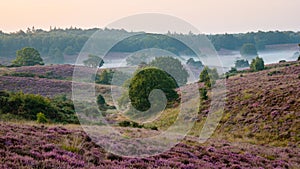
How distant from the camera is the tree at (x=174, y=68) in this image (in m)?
85.2

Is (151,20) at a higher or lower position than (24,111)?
higher

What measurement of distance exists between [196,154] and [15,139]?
8.73 m

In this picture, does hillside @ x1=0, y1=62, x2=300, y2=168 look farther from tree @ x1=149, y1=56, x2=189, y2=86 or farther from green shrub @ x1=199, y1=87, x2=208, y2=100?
tree @ x1=149, y1=56, x2=189, y2=86

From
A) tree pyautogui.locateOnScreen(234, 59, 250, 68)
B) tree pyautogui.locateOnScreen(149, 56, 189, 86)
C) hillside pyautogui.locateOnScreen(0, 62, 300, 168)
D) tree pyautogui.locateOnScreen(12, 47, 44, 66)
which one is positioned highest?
tree pyautogui.locateOnScreen(12, 47, 44, 66)

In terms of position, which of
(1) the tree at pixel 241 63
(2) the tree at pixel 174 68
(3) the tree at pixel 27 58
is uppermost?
(3) the tree at pixel 27 58

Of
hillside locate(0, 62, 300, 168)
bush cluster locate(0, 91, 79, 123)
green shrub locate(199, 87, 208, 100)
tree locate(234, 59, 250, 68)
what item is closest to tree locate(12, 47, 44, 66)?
hillside locate(0, 62, 300, 168)

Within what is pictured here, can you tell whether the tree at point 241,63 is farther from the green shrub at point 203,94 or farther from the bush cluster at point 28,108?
the bush cluster at point 28,108

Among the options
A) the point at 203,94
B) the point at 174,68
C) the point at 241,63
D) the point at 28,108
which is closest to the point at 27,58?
the point at 174,68

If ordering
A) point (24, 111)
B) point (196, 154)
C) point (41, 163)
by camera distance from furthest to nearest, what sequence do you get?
point (24, 111) < point (196, 154) < point (41, 163)

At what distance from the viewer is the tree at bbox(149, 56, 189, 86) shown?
280 feet

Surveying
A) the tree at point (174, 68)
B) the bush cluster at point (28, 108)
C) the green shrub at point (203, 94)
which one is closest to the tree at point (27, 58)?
the tree at point (174, 68)

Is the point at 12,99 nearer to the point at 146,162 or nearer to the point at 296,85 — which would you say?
the point at 146,162

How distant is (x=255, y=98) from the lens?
48969 millimetres

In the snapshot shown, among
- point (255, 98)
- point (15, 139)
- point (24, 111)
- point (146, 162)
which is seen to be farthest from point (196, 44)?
point (255, 98)
